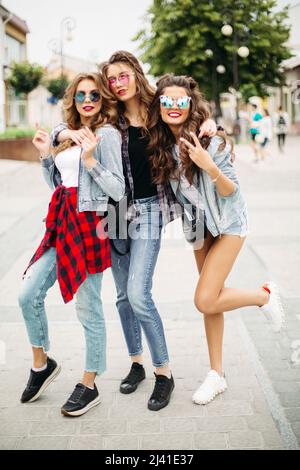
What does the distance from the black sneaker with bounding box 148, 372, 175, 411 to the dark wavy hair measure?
3.51 ft

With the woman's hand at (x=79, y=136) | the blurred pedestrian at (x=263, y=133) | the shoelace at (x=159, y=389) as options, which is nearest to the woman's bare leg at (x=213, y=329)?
the shoelace at (x=159, y=389)

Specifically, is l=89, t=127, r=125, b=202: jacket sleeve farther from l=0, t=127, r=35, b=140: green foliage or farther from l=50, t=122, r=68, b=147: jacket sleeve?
l=0, t=127, r=35, b=140: green foliage

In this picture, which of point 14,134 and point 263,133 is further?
point 14,134

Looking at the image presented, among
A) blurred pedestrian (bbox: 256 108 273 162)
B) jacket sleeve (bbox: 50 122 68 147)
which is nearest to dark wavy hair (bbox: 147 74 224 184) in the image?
jacket sleeve (bbox: 50 122 68 147)

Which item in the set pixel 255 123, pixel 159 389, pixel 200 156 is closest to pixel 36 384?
pixel 159 389

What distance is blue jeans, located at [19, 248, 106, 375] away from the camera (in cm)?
308

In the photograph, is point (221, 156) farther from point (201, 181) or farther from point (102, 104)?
point (102, 104)

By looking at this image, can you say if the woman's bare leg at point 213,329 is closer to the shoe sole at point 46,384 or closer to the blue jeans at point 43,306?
the blue jeans at point 43,306

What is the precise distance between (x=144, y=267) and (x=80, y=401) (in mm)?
766

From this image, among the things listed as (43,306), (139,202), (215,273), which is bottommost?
(43,306)

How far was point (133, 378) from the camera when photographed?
11.5ft

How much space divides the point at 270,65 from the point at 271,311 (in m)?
36.5

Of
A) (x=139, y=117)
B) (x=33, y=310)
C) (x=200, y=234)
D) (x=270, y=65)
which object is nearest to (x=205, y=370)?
(x=200, y=234)
